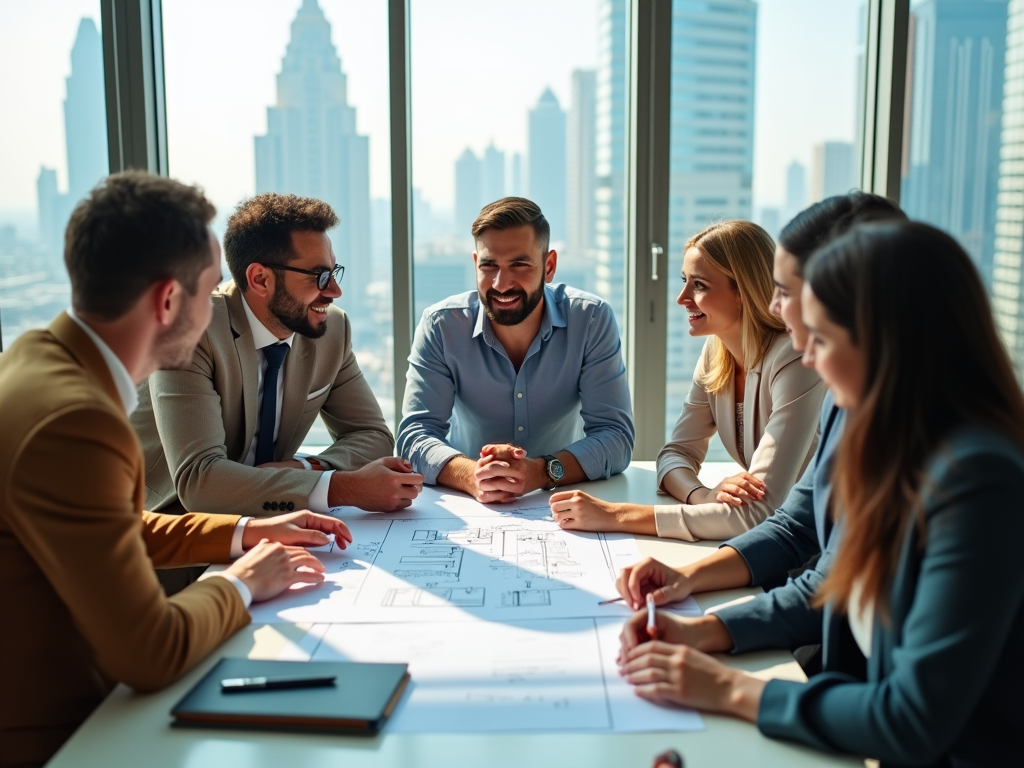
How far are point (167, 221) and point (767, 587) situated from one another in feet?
4.36

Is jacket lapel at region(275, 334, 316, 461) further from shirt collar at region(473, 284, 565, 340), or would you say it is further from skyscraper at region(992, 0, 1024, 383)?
skyscraper at region(992, 0, 1024, 383)

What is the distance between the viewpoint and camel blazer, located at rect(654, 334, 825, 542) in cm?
207

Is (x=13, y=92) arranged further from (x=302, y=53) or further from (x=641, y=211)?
(x=641, y=211)

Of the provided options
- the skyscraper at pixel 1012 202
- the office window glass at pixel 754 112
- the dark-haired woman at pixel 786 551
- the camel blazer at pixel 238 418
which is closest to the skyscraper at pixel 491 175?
the office window glass at pixel 754 112

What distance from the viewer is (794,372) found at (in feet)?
7.35

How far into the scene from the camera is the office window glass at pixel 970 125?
3.64 metres

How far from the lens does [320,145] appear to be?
366 cm

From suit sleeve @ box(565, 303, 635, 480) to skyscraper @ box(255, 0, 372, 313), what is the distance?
119cm

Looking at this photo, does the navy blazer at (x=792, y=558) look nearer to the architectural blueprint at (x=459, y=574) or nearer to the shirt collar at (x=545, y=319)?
the architectural blueprint at (x=459, y=574)

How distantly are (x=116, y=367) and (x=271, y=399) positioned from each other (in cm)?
110

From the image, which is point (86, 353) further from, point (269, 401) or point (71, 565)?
point (269, 401)

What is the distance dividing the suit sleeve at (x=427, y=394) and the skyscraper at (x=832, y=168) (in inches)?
71.4

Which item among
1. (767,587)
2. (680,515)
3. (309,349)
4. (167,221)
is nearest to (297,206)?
(309,349)

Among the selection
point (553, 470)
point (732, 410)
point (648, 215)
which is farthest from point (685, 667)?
point (648, 215)
